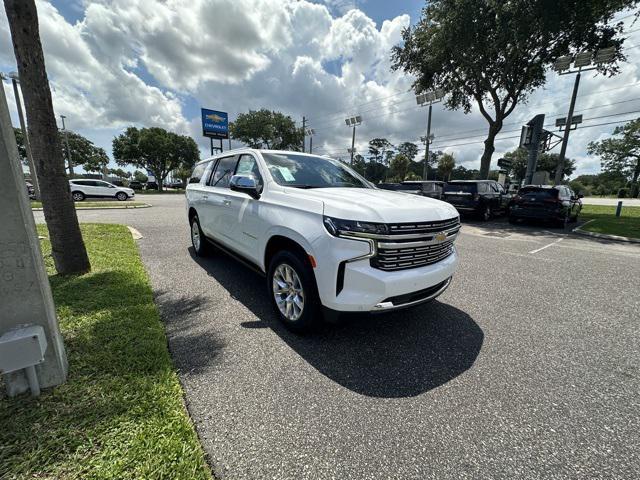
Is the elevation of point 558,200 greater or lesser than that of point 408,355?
greater

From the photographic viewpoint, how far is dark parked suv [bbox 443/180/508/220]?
39.9 feet

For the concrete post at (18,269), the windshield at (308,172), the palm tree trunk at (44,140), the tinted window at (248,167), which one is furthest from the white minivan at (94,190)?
the concrete post at (18,269)

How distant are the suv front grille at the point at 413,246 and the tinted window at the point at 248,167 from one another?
1.83 metres

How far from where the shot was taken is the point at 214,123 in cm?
3300

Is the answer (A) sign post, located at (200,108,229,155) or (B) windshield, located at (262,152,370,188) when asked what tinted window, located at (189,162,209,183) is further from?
(A) sign post, located at (200,108,229,155)

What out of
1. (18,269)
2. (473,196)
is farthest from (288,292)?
(473,196)

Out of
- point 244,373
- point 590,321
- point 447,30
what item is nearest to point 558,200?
point 590,321

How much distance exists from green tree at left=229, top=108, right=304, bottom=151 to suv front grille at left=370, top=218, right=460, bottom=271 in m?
41.7

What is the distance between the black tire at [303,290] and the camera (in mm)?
2674

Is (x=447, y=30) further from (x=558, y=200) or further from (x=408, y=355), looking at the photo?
(x=408, y=355)

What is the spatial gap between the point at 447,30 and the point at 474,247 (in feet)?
45.0

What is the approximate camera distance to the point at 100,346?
2545 mm

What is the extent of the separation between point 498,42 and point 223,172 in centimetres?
1683

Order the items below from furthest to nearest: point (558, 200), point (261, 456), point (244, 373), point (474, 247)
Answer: point (558, 200), point (474, 247), point (244, 373), point (261, 456)
